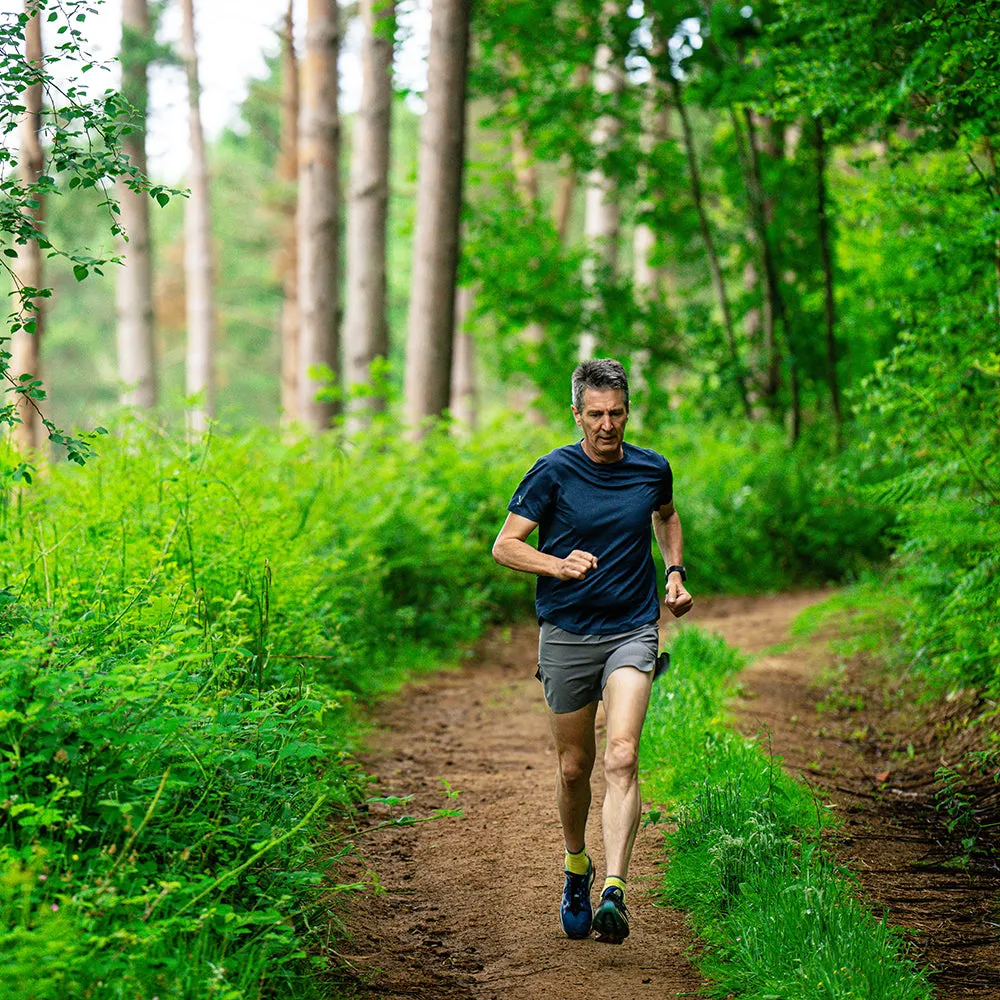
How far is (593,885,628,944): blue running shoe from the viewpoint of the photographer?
449 cm

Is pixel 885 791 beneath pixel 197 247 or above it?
beneath

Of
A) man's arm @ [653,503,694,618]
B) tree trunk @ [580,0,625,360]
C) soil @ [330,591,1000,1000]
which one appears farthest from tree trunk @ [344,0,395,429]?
man's arm @ [653,503,694,618]

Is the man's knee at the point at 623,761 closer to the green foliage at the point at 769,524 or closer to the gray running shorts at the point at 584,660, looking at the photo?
the gray running shorts at the point at 584,660

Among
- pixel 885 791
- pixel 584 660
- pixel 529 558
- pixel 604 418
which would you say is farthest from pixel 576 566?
pixel 885 791

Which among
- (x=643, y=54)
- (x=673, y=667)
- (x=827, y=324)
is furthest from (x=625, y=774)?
(x=643, y=54)

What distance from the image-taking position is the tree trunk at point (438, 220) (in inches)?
567

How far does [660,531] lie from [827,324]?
11.3 meters

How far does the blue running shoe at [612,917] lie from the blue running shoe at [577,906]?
306mm

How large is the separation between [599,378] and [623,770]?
158 cm

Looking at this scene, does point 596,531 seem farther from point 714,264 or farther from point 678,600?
point 714,264

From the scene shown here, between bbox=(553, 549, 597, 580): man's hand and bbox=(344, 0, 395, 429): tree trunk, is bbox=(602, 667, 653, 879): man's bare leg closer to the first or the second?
bbox=(553, 549, 597, 580): man's hand

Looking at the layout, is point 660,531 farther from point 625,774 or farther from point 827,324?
point 827,324

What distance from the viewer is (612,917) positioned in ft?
14.7

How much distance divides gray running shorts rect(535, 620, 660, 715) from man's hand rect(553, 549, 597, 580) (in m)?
0.36
